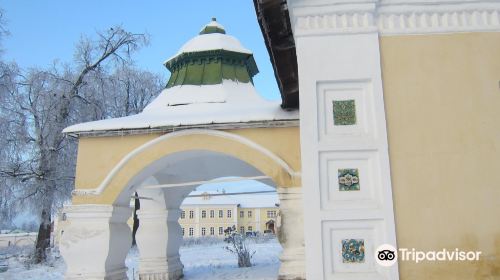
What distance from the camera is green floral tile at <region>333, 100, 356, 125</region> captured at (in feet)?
11.7

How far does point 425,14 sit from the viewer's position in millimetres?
3705

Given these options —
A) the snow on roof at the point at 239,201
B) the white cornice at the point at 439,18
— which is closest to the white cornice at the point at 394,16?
the white cornice at the point at 439,18

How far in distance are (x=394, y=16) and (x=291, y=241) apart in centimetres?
307

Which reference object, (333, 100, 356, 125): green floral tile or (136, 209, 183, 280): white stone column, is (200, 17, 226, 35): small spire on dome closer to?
(136, 209, 183, 280): white stone column

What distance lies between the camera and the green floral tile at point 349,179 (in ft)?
11.2

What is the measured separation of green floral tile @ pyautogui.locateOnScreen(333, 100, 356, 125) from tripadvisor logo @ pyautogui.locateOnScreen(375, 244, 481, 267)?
1.04m

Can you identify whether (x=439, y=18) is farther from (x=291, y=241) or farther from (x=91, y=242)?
(x=91, y=242)

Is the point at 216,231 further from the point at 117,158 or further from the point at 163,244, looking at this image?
→ the point at 117,158

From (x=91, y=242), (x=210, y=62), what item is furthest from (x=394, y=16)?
(x=210, y=62)

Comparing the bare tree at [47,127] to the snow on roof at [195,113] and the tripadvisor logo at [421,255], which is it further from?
the tripadvisor logo at [421,255]

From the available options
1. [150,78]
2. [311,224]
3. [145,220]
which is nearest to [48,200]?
[145,220]

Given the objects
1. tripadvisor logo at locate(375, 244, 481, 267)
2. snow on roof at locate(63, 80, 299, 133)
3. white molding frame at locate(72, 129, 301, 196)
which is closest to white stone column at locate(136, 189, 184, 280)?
snow on roof at locate(63, 80, 299, 133)

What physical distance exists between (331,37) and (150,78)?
15.8 metres

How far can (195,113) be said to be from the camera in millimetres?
6812
